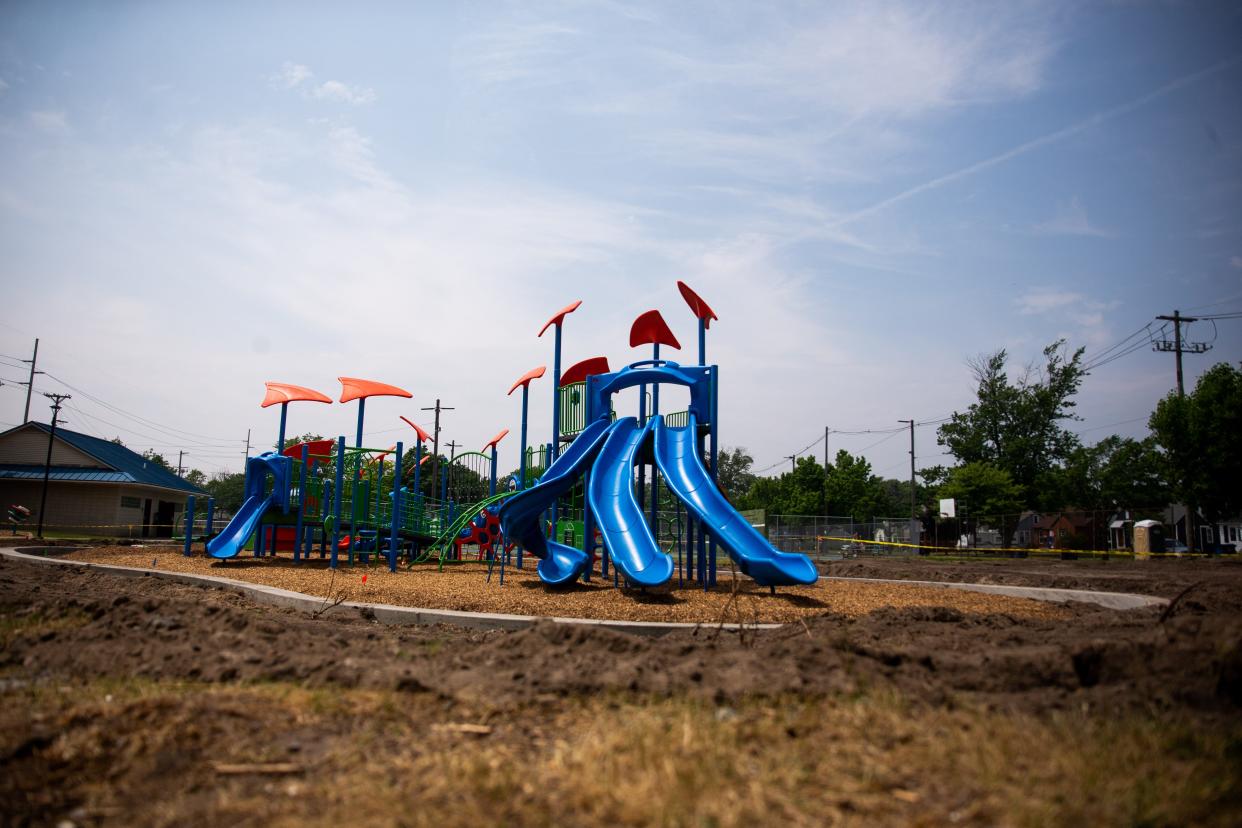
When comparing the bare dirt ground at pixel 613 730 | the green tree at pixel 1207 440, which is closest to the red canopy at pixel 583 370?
the bare dirt ground at pixel 613 730

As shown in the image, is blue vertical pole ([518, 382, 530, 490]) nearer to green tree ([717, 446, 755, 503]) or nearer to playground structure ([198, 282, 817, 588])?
playground structure ([198, 282, 817, 588])

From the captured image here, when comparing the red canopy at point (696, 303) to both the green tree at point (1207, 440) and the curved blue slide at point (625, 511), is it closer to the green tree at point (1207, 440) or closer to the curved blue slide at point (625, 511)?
the curved blue slide at point (625, 511)

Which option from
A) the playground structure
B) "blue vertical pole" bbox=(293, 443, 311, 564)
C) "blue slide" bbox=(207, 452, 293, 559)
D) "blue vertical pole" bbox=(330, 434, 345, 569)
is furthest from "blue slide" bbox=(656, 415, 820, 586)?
"blue slide" bbox=(207, 452, 293, 559)

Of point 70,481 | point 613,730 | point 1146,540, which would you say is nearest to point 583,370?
point 613,730

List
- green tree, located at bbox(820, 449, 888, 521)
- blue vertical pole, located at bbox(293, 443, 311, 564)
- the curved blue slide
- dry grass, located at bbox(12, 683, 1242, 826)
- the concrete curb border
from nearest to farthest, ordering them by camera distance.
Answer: dry grass, located at bbox(12, 683, 1242, 826) → the concrete curb border → the curved blue slide → blue vertical pole, located at bbox(293, 443, 311, 564) → green tree, located at bbox(820, 449, 888, 521)

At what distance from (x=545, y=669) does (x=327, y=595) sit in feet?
21.9

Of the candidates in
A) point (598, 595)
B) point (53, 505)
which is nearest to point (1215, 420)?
point (598, 595)

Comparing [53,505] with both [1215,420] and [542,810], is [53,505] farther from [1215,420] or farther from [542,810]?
[1215,420]

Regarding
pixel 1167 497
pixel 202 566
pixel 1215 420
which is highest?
pixel 1215 420

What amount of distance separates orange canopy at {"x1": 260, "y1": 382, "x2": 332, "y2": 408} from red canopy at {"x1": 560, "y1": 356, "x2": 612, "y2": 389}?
7.16 m

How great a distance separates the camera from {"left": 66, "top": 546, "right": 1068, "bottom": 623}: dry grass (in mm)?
9727

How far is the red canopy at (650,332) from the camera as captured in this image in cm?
1550

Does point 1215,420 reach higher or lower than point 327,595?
higher

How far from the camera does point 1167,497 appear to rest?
50094 mm
